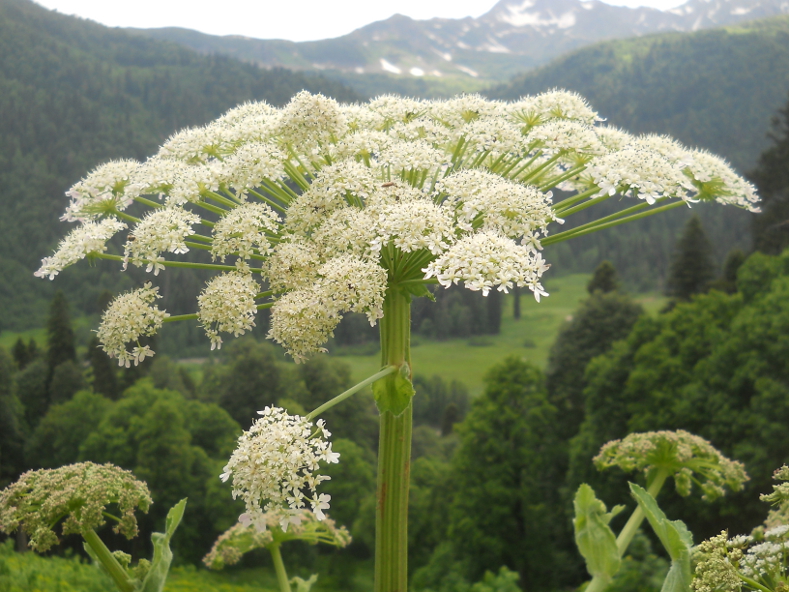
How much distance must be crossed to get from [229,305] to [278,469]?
1.05 meters

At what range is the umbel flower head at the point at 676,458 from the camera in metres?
4.36

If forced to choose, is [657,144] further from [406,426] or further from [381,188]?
[406,426]

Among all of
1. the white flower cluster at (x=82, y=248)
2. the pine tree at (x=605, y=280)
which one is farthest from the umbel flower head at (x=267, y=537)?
the pine tree at (x=605, y=280)

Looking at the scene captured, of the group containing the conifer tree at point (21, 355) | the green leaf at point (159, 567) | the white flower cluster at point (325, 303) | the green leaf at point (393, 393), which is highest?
the white flower cluster at point (325, 303)

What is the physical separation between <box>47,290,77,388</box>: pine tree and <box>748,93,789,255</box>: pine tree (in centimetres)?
4522

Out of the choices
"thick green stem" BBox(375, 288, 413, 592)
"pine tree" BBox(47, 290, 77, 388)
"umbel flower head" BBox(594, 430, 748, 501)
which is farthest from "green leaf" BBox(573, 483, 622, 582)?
"pine tree" BBox(47, 290, 77, 388)

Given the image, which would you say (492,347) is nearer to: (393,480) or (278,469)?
(393,480)

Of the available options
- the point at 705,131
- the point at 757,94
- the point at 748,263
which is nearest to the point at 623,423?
the point at 748,263

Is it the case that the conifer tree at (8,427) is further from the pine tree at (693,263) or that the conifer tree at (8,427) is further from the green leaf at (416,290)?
the pine tree at (693,263)

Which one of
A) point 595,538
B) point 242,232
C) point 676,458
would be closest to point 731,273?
point 676,458

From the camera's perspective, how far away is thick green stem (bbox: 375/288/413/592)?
3418mm

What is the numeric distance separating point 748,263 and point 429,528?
27.5m

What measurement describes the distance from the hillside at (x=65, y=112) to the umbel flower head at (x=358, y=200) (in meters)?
41.2

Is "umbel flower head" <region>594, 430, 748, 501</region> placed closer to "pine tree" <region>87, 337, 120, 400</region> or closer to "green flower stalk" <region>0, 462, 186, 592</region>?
"green flower stalk" <region>0, 462, 186, 592</region>
